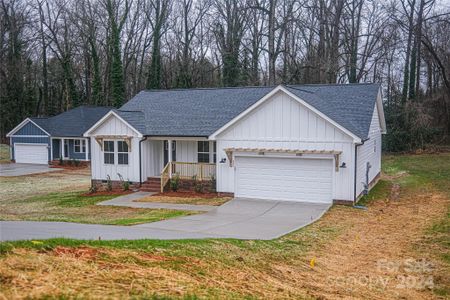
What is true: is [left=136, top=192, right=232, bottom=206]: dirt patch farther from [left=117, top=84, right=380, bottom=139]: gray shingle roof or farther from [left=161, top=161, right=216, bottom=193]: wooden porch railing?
[left=117, top=84, right=380, bottom=139]: gray shingle roof

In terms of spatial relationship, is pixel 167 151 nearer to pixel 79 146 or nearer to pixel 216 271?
pixel 216 271

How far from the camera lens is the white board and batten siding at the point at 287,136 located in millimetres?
17000

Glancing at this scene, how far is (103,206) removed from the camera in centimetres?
1814

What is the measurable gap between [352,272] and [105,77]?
1844 inches

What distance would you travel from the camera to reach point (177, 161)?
866 inches

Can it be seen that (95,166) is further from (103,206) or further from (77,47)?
(77,47)

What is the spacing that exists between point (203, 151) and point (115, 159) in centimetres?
451

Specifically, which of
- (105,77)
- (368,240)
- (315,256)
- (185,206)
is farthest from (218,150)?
(105,77)

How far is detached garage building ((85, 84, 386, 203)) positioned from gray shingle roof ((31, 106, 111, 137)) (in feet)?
47.4

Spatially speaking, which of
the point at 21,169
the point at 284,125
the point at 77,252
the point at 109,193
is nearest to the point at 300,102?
the point at 284,125

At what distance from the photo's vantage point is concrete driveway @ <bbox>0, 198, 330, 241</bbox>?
35.5 ft

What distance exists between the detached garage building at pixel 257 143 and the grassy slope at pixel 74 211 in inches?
109

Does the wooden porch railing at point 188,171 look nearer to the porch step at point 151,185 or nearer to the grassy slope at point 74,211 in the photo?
the porch step at point 151,185

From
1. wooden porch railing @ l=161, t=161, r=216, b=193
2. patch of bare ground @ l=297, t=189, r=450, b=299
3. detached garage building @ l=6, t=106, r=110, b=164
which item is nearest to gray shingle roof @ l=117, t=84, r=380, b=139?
wooden porch railing @ l=161, t=161, r=216, b=193
